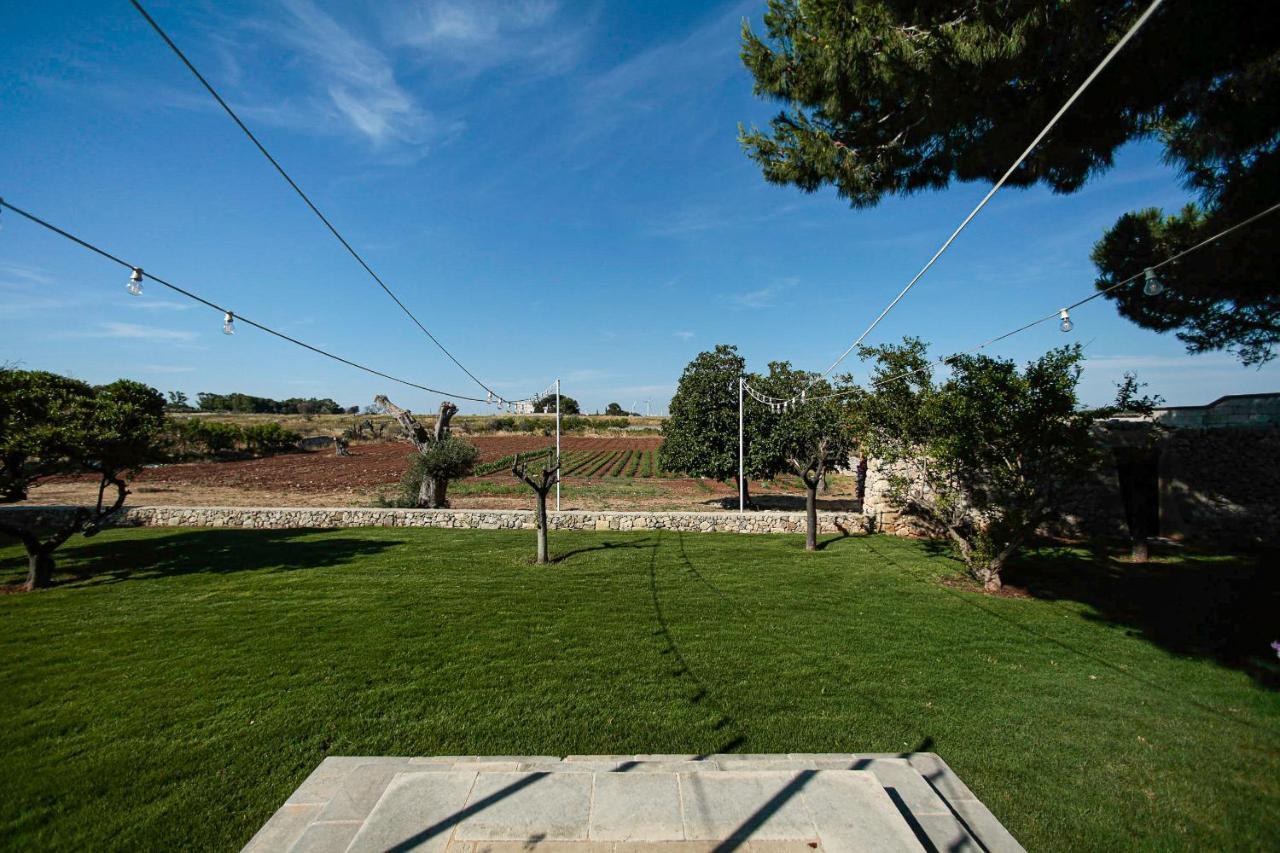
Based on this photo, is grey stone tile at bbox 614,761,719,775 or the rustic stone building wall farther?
the rustic stone building wall

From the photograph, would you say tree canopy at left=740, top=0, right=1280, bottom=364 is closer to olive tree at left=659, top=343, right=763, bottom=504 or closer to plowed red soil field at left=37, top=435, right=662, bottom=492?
olive tree at left=659, top=343, right=763, bottom=504

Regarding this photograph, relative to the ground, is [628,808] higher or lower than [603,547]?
lower

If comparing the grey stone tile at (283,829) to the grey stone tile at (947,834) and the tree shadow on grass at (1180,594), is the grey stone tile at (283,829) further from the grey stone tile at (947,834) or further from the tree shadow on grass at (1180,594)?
the tree shadow on grass at (1180,594)

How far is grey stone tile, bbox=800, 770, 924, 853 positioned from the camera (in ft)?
10.5

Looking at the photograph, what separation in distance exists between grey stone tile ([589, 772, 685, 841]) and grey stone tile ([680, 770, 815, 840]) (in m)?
0.09

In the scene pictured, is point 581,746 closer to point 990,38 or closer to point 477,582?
point 477,582

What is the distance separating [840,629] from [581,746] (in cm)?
439

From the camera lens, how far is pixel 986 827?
3.67m

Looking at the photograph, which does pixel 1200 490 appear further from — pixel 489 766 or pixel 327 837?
pixel 327 837

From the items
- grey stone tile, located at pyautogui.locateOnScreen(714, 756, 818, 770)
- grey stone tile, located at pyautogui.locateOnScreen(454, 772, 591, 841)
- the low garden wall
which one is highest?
the low garden wall

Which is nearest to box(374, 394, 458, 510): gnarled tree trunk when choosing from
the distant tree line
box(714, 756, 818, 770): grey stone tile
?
box(714, 756, 818, 770): grey stone tile

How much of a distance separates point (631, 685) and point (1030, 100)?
26.5 ft

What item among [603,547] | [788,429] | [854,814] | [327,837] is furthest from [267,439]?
[854,814]

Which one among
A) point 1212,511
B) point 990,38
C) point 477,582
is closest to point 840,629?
point 477,582
